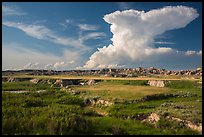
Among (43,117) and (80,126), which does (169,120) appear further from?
(43,117)

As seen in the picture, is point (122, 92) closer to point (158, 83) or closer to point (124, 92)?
point (124, 92)

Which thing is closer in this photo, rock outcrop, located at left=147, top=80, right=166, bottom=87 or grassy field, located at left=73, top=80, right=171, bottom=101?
grassy field, located at left=73, top=80, right=171, bottom=101

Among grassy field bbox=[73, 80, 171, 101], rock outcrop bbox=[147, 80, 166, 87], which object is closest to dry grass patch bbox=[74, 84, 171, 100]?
grassy field bbox=[73, 80, 171, 101]

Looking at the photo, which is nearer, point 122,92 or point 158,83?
point 122,92

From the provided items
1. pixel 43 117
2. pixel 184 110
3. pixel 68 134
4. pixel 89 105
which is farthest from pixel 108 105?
pixel 68 134

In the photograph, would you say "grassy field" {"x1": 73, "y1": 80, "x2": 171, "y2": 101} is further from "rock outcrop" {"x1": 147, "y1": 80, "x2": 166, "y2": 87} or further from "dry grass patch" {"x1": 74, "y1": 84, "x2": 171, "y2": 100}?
"rock outcrop" {"x1": 147, "y1": 80, "x2": 166, "y2": 87}

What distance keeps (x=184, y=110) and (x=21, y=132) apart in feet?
62.7

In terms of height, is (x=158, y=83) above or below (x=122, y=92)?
above

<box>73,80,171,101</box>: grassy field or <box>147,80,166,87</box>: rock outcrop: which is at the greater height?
<box>147,80,166,87</box>: rock outcrop

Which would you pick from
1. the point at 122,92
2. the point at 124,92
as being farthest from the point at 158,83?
the point at 122,92

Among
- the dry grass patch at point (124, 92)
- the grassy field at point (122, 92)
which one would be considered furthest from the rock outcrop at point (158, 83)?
the dry grass patch at point (124, 92)

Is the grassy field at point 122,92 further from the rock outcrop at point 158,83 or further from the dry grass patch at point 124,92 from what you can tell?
the rock outcrop at point 158,83

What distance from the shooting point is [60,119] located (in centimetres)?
2928

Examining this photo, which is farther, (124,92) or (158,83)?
(158,83)
